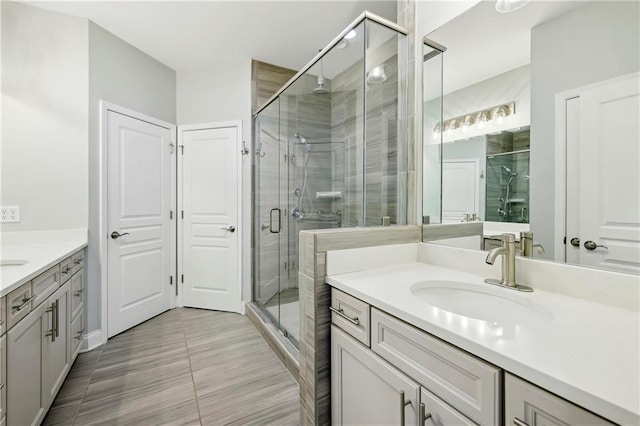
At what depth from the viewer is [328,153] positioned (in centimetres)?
265

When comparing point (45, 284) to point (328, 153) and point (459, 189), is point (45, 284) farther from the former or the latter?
point (459, 189)

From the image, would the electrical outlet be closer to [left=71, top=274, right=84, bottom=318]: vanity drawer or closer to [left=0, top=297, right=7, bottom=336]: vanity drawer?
[left=71, top=274, right=84, bottom=318]: vanity drawer

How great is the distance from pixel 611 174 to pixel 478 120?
562 mm

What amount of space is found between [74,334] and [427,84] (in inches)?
113

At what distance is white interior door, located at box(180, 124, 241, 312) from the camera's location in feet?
10.2

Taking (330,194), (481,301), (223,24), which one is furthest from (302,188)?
(481,301)

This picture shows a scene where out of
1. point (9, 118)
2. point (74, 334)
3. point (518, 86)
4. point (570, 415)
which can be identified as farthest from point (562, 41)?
point (9, 118)

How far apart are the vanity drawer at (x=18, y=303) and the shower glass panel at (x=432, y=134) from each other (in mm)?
1942

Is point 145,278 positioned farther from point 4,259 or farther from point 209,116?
point 209,116

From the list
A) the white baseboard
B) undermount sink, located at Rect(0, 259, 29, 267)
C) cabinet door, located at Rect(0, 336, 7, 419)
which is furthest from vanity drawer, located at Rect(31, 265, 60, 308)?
the white baseboard

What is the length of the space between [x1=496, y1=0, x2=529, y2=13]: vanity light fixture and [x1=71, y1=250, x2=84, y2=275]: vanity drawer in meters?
2.90

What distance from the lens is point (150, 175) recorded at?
9.52 feet

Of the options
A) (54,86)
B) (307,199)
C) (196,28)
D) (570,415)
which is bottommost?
(570,415)

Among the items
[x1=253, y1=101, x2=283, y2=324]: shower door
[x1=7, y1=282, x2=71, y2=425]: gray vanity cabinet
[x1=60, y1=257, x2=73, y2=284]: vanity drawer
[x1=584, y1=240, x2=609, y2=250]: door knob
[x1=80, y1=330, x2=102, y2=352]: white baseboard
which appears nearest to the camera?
[x1=584, y1=240, x2=609, y2=250]: door knob
